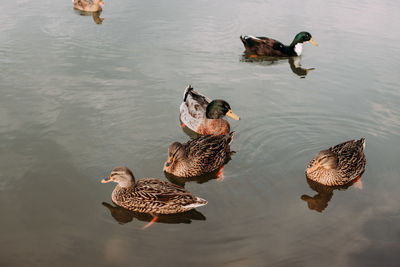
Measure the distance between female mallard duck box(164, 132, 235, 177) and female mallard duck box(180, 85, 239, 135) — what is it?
2.81 ft

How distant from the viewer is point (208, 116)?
25.2 feet

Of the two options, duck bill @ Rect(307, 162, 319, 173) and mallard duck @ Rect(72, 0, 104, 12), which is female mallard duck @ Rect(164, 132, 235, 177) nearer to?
duck bill @ Rect(307, 162, 319, 173)

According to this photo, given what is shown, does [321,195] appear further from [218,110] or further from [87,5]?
[87,5]

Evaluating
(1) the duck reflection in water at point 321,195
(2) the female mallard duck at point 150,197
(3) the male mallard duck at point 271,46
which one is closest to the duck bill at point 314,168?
(1) the duck reflection in water at point 321,195

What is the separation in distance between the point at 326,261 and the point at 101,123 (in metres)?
4.72

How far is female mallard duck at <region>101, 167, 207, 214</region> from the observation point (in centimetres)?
542

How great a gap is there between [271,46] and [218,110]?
16.4ft

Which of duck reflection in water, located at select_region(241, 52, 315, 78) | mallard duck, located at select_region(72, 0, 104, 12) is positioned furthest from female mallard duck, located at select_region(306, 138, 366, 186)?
mallard duck, located at select_region(72, 0, 104, 12)

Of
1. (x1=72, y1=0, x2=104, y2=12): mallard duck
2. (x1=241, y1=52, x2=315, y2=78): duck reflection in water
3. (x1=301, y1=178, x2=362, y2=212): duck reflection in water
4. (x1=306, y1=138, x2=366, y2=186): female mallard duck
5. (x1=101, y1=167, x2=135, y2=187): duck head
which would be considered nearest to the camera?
(x1=101, y1=167, x2=135, y2=187): duck head

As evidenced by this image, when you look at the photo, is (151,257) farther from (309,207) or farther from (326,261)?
(309,207)

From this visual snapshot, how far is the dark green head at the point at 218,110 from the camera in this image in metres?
7.57

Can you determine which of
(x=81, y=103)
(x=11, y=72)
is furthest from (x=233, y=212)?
(x=11, y=72)

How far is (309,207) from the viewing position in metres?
5.91

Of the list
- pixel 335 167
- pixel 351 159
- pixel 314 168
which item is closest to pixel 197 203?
pixel 314 168
